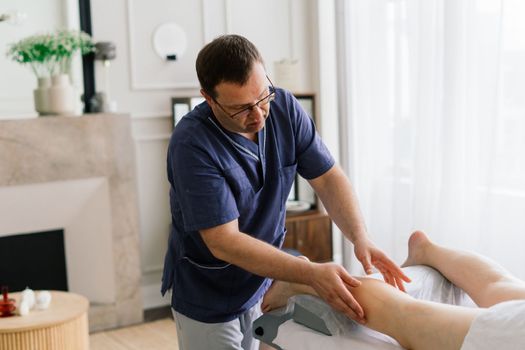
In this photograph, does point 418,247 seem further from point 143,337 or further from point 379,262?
point 143,337

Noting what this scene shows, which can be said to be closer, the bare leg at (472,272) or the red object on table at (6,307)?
the bare leg at (472,272)

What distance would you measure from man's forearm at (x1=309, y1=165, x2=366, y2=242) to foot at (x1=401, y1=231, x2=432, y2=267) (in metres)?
0.25

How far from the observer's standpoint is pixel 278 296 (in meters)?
1.84

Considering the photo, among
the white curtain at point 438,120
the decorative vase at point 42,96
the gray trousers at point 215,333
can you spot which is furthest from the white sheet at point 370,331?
the decorative vase at point 42,96

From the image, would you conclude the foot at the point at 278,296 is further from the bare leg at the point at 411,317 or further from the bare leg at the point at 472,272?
the bare leg at the point at 472,272

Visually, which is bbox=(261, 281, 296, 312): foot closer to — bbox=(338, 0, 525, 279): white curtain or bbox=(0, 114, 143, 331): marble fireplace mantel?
bbox=(338, 0, 525, 279): white curtain

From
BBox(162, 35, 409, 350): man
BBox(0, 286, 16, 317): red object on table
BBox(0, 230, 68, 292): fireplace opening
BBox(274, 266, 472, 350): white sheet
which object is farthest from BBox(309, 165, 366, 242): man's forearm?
BBox(0, 230, 68, 292): fireplace opening

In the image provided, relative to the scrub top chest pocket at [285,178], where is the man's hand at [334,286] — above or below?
below

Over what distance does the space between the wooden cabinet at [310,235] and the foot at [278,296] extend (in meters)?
1.91

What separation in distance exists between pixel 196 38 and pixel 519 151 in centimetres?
186

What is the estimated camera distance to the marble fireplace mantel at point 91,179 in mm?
3328

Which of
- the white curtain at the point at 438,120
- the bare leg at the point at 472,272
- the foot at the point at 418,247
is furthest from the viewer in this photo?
the white curtain at the point at 438,120

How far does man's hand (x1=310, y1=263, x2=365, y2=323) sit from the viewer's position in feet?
5.08

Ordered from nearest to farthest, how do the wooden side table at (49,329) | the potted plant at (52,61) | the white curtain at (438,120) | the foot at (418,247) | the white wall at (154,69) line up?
the foot at (418,247) < the wooden side table at (49,329) < the white curtain at (438,120) < the potted plant at (52,61) < the white wall at (154,69)
